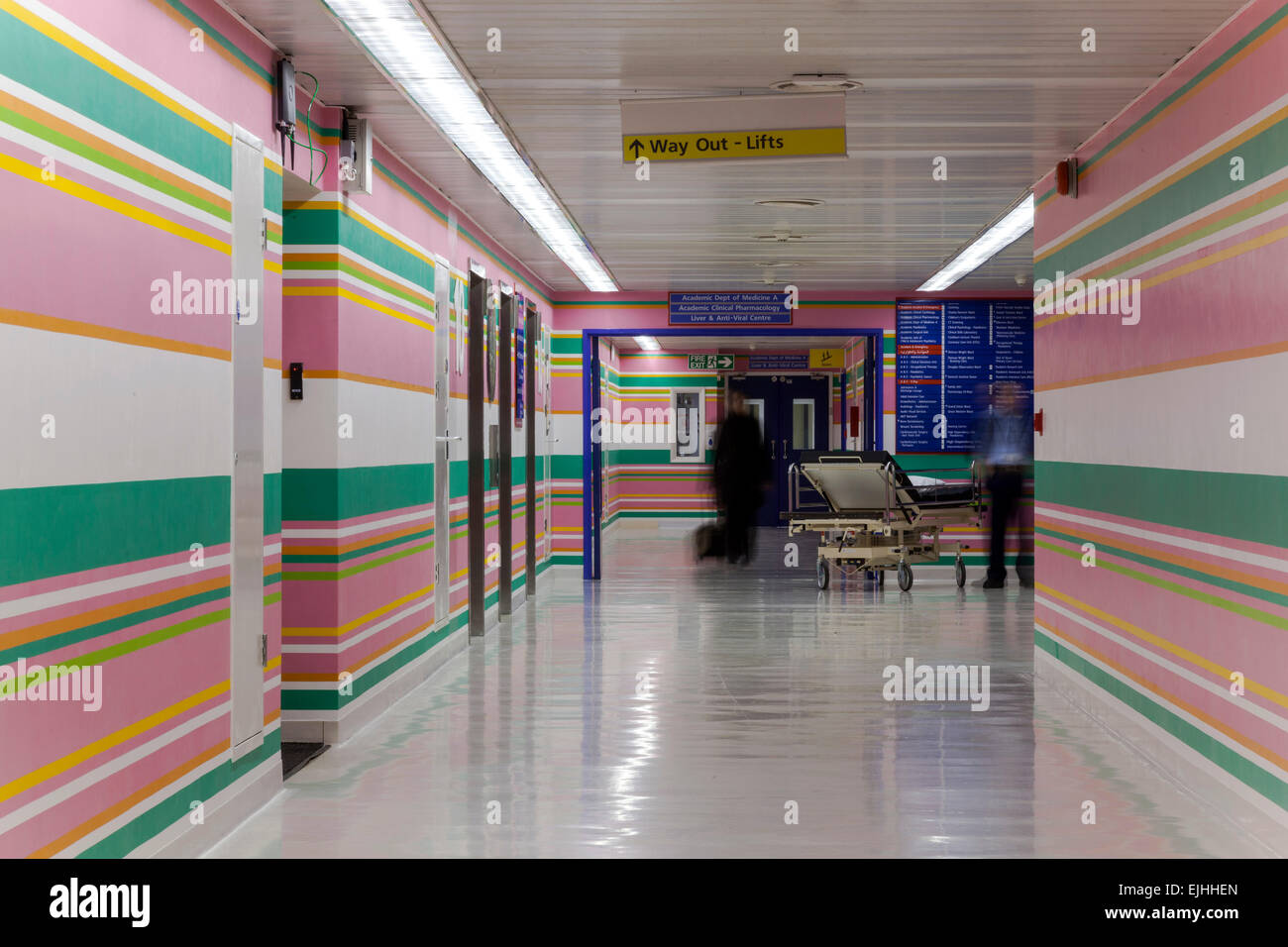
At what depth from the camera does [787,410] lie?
2084 centimetres

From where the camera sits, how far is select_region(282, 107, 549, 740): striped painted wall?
562 centimetres

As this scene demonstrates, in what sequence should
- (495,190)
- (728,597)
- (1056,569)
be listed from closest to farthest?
(1056,569) → (495,190) → (728,597)

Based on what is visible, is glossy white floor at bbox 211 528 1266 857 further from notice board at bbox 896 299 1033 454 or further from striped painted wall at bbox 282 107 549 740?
notice board at bbox 896 299 1033 454

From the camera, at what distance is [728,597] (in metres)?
10.8

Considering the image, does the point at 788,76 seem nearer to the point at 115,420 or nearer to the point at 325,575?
the point at 325,575

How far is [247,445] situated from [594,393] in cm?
851

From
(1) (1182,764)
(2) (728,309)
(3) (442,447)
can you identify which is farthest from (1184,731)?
(2) (728,309)

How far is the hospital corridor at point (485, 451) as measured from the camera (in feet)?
10.9

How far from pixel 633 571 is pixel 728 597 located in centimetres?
259

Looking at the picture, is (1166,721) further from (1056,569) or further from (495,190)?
(495,190)

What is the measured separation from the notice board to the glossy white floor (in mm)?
4139

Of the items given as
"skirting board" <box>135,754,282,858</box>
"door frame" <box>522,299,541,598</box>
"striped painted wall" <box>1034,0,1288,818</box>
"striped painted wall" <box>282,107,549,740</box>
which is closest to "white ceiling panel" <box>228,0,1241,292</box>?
"striped painted wall" <box>1034,0,1288,818</box>

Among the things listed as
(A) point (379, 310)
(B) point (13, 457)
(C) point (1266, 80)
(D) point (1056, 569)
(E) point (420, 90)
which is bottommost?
(D) point (1056, 569)

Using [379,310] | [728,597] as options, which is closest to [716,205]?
[379,310]
